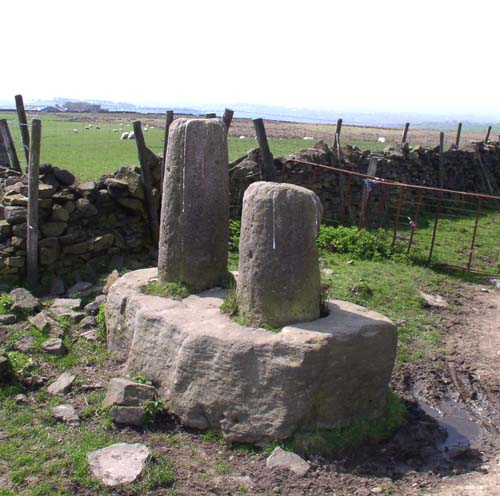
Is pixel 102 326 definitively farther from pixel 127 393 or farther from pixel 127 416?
pixel 127 416

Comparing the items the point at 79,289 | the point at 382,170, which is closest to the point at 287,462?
the point at 79,289

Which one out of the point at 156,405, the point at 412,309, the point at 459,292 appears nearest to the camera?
the point at 156,405

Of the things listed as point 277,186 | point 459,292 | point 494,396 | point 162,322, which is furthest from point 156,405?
point 459,292

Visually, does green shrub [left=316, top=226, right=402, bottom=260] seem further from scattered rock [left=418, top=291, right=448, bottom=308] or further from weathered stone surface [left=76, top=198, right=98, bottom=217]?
weathered stone surface [left=76, top=198, right=98, bottom=217]

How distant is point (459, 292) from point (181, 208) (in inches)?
230

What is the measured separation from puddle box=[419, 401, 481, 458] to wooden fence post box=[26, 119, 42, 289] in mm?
6155

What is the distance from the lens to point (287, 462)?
18.7 ft

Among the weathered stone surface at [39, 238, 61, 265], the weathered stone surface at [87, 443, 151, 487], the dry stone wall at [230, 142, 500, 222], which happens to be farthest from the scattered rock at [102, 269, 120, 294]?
the dry stone wall at [230, 142, 500, 222]

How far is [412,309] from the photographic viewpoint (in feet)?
31.4

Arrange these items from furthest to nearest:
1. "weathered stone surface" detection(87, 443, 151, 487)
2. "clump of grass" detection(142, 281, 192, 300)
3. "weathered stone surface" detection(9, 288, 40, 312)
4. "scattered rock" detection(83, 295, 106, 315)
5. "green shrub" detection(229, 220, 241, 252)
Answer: "green shrub" detection(229, 220, 241, 252) < "scattered rock" detection(83, 295, 106, 315) < "weathered stone surface" detection(9, 288, 40, 312) < "clump of grass" detection(142, 281, 192, 300) < "weathered stone surface" detection(87, 443, 151, 487)

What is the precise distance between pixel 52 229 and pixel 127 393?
15.0 feet

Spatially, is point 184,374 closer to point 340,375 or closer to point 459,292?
point 340,375

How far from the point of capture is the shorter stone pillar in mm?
6121

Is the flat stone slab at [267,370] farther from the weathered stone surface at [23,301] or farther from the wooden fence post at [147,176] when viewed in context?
the wooden fence post at [147,176]
